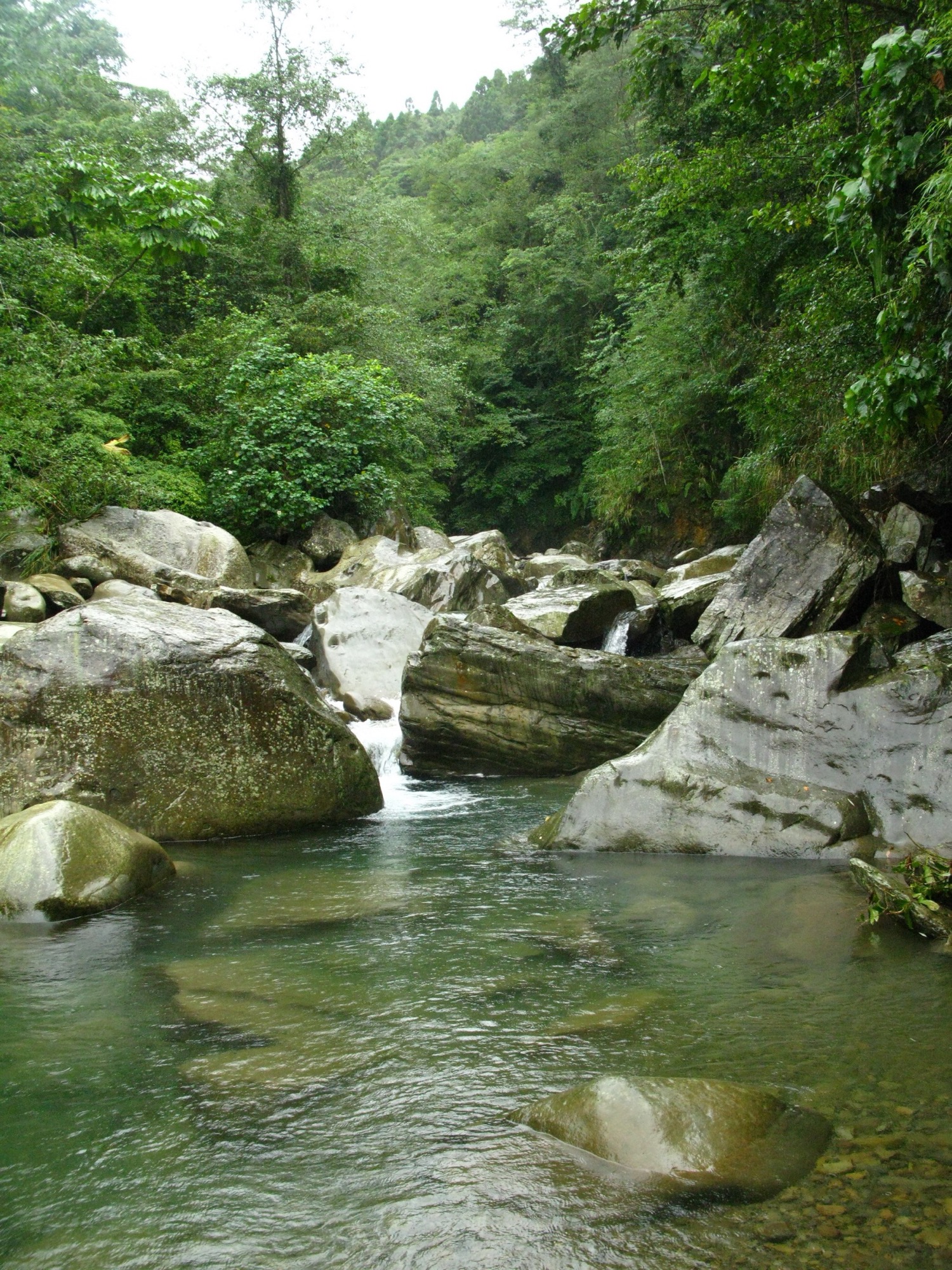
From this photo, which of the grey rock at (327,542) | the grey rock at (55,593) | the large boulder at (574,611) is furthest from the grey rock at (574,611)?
the grey rock at (327,542)

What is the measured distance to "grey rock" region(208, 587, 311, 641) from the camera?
504 inches

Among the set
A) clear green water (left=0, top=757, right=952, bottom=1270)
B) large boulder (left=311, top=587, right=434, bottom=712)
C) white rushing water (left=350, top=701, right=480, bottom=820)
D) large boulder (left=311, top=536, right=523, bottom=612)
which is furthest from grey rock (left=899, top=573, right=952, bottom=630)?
large boulder (left=311, top=536, right=523, bottom=612)

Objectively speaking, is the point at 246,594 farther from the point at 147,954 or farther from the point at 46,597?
the point at 147,954

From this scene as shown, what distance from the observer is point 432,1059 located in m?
3.57

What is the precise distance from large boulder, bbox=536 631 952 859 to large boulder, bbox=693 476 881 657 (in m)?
2.81

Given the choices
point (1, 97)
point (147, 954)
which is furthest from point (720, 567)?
point (1, 97)

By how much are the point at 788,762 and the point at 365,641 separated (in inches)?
269

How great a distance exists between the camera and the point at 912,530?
1087 centimetres

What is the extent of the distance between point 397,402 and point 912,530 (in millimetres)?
12743

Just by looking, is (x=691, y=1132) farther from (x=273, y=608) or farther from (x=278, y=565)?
(x=278, y=565)

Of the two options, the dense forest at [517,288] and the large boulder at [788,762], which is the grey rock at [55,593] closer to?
the dense forest at [517,288]

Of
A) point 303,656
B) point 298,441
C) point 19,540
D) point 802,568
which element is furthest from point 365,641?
point 298,441

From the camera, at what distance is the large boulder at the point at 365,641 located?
11.7 metres

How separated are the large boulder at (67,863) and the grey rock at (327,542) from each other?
1249 cm
